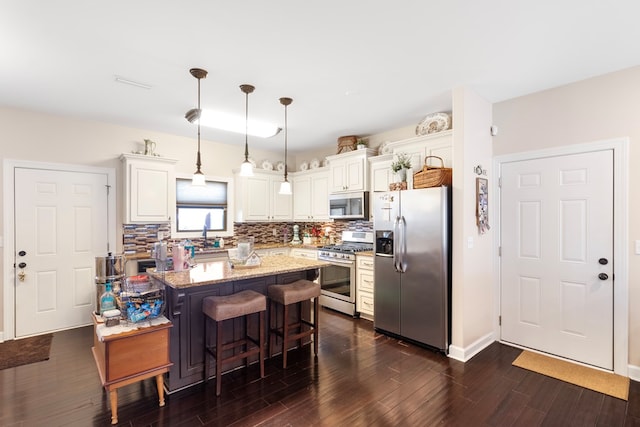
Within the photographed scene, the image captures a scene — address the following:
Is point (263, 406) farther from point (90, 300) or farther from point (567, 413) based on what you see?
point (90, 300)

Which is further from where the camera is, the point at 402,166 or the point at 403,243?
the point at 402,166

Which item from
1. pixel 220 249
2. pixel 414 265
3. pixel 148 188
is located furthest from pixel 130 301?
pixel 414 265

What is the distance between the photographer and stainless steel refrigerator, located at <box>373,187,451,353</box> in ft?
10.4

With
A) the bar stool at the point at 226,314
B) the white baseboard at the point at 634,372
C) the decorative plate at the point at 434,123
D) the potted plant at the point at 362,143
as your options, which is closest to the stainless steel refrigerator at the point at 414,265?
the decorative plate at the point at 434,123

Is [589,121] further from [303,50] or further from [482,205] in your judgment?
[303,50]

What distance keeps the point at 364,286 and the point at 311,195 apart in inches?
84.7

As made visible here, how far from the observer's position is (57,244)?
3.93 m

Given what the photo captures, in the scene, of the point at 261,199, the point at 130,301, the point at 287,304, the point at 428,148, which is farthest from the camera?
the point at 261,199

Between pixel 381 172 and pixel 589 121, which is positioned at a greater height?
pixel 589 121

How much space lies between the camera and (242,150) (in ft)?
18.1

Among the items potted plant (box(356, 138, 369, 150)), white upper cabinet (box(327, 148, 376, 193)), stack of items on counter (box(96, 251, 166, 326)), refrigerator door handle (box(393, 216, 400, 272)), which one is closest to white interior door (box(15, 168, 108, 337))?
stack of items on counter (box(96, 251, 166, 326))


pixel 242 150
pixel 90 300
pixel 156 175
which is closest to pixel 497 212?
pixel 242 150

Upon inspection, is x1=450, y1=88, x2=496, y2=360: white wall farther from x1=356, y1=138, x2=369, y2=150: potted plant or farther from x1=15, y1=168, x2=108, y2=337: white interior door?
x1=15, y1=168, x2=108, y2=337: white interior door

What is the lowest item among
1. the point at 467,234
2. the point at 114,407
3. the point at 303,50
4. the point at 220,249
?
Result: the point at 114,407
